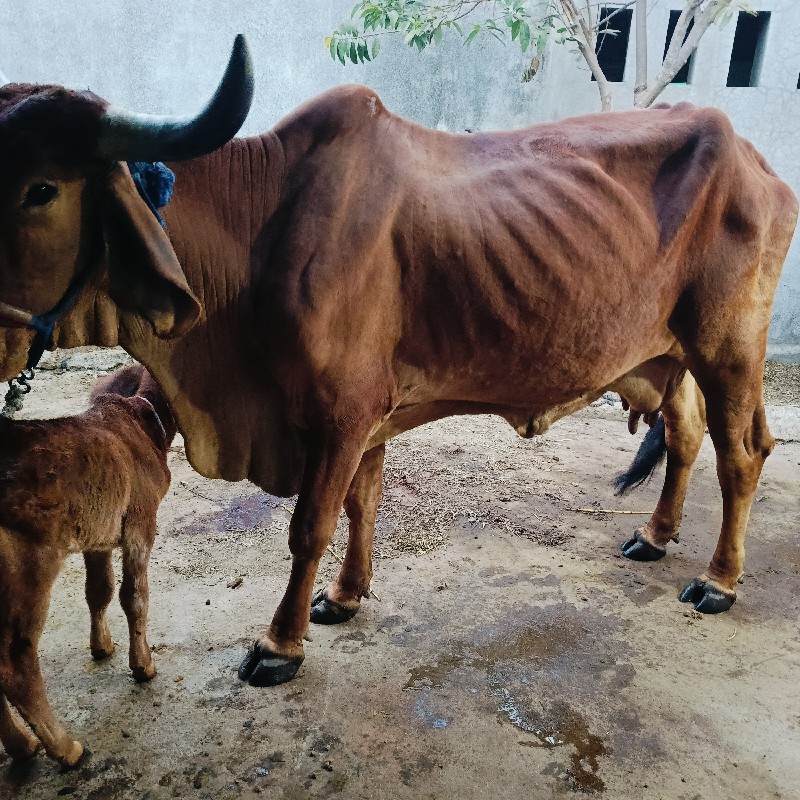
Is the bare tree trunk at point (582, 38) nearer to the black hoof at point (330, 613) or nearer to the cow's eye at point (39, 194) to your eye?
the black hoof at point (330, 613)

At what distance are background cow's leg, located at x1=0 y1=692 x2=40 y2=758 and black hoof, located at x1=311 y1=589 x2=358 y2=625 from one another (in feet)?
3.79

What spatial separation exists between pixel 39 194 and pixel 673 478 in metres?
3.25

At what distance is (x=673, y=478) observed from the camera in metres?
3.76

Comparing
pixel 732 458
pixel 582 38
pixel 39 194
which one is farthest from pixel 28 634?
pixel 582 38

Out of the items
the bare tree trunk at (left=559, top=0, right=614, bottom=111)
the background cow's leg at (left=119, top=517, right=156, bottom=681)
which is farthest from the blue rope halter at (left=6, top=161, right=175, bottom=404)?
the bare tree trunk at (left=559, top=0, right=614, bottom=111)

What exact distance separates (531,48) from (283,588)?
697cm

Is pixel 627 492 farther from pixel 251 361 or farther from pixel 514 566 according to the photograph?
pixel 251 361

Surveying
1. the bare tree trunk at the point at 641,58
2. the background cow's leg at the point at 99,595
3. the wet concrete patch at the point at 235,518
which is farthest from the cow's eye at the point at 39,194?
the bare tree trunk at the point at 641,58

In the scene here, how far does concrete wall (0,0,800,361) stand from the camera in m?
7.55

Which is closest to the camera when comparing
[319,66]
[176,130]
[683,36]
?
[176,130]

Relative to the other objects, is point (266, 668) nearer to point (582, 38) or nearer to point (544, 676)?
point (544, 676)

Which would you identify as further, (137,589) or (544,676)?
(544,676)

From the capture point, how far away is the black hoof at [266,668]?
2578 mm

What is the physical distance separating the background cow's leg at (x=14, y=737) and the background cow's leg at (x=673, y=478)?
281 centimetres
